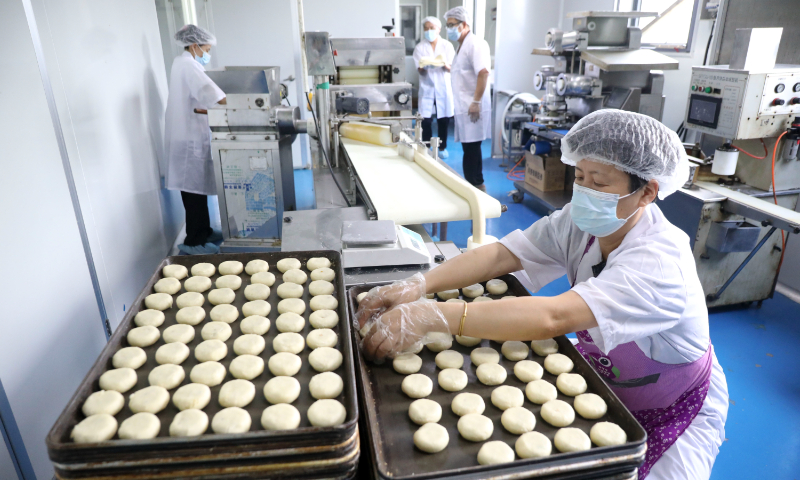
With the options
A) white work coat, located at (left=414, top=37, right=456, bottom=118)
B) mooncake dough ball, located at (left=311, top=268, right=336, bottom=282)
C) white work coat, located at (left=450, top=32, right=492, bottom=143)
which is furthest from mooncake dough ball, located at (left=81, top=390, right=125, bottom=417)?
white work coat, located at (left=414, top=37, right=456, bottom=118)

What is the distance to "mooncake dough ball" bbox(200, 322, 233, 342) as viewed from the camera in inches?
43.1

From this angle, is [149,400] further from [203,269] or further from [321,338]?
[203,269]

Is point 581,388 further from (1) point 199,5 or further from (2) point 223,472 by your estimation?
(1) point 199,5

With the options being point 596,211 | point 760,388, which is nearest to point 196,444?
point 596,211

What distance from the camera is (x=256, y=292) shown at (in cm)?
128

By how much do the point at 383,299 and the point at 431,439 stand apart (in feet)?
1.44

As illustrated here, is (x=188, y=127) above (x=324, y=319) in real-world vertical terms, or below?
above

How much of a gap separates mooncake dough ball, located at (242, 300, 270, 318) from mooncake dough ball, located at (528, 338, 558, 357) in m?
0.65

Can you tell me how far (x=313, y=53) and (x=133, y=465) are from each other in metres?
2.33

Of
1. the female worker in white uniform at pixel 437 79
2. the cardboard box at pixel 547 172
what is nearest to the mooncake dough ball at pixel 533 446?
the cardboard box at pixel 547 172

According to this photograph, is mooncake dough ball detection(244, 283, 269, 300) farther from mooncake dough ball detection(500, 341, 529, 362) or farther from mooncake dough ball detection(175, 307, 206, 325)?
mooncake dough ball detection(500, 341, 529, 362)

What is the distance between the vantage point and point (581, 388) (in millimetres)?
992

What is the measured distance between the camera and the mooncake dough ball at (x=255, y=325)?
1129mm

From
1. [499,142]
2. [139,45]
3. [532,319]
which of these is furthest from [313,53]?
[499,142]
